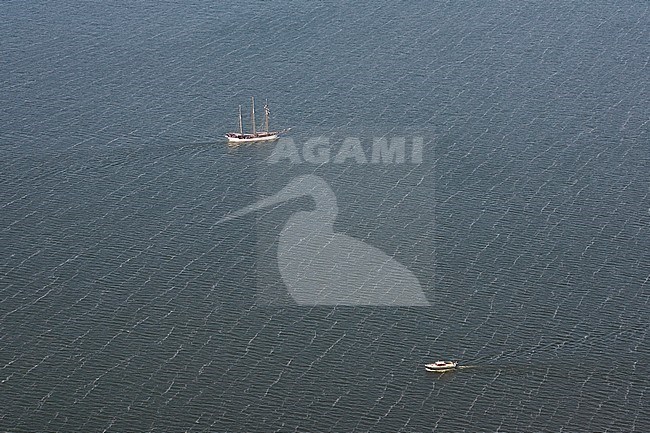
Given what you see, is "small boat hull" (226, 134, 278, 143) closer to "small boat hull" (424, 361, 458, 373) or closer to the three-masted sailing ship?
the three-masted sailing ship

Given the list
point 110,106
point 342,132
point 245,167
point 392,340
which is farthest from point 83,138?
point 392,340

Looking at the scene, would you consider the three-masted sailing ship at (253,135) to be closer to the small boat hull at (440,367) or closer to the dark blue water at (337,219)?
the dark blue water at (337,219)

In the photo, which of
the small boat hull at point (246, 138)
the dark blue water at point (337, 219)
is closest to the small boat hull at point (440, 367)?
the dark blue water at point (337, 219)

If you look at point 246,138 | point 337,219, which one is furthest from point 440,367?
point 246,138

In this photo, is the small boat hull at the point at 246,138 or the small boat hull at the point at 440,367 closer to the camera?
the small boat hull at the point at 440,367

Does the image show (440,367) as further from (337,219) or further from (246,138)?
(246,138)

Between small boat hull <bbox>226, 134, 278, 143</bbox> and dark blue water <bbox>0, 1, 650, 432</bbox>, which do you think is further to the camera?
small boat hull <bbox>226, 134, 278, 143</bbox>

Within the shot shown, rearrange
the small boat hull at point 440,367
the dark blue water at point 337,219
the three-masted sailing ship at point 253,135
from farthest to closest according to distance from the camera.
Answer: the three-masted sailing ship at point 253,135 < the small boat hull at point 440,367 < the dark blue water at point 337,219

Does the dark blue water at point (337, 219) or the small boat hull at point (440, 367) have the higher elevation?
the dark blue water at point (337, 219)

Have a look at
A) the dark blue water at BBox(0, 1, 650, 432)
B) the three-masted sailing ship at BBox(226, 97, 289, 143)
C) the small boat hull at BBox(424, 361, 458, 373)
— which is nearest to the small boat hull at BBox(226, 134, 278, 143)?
the three-masted sailing ship at BBox(226, 97, 289, 143)
